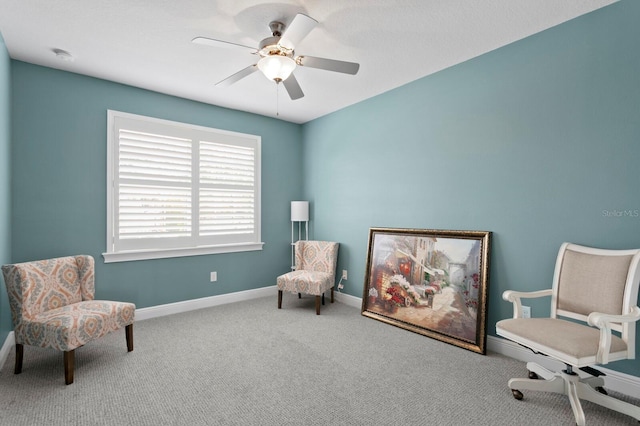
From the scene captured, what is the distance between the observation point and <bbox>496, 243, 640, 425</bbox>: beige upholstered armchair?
1862 millimetres

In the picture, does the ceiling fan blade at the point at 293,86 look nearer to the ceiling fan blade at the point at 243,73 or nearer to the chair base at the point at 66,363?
the ceiling fan blade at the point at 243,73

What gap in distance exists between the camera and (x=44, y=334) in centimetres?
239

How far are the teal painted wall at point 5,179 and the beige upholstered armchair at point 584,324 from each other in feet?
12.9

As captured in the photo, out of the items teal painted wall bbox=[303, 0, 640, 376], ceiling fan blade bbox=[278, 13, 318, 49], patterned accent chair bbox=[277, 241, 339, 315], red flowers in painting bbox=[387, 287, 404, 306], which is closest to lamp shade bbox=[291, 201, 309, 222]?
patterned accent chair bbox=[277, 241, 339, 315]

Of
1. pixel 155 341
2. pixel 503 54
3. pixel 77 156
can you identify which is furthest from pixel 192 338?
pixel 503 54

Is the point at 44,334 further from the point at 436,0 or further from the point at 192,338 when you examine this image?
the point at 436,0

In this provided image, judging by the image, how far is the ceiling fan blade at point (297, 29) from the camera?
197 cm

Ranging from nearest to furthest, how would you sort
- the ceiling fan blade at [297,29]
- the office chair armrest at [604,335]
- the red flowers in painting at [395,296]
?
the office chair armrest at [604,335] < the ceiling fan blade at [297,29] < the red flowers in painting at [395,296]

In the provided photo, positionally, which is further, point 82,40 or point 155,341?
point 155,341

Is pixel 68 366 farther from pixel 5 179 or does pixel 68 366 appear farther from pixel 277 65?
pixel 277 65

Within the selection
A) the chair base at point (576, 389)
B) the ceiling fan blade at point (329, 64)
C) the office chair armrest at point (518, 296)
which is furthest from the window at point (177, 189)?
the chair base at point (576, 389)

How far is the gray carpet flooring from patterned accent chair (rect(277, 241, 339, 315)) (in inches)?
24.8

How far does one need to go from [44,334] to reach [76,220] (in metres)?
1.41

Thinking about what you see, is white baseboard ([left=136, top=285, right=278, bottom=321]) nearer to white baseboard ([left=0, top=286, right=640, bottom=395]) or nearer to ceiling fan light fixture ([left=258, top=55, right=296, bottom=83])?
white baseboard ([left=0, top=286, right=640, bottom=395])
